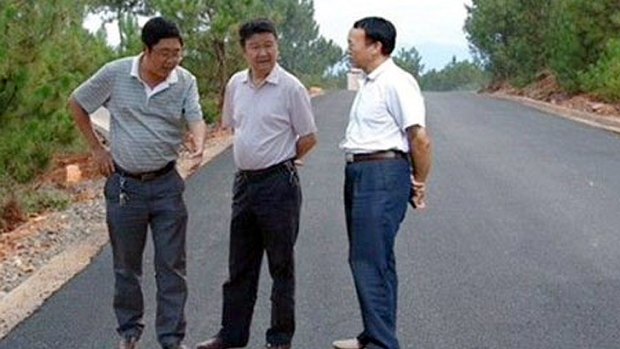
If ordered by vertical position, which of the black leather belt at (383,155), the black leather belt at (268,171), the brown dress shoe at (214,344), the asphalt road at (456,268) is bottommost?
the asphalt road at (456,268)

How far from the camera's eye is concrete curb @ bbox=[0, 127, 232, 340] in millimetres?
5996

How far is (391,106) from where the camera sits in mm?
4637

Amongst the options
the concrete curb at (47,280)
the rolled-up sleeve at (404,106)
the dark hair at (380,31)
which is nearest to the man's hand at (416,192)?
the rolled-up sleeve at (404,106)

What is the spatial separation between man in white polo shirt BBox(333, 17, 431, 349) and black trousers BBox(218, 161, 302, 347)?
0.31 m

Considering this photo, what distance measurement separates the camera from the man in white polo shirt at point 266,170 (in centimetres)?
481

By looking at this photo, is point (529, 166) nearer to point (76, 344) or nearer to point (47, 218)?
point (47, 218)

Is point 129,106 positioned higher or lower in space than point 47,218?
higher

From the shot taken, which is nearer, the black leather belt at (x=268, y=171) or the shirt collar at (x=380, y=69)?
the shirt collar at (x=380, y=69)

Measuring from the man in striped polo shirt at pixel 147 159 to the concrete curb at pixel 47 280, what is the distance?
1073mm

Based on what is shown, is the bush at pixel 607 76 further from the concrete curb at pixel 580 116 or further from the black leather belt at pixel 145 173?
the black leather belt at pixel 145 173

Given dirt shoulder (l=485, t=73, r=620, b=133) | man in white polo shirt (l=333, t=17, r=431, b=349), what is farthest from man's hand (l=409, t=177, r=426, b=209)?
dirt shoulder (l=485, t=73, r=620, b=133)

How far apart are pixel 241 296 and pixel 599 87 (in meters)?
17.6

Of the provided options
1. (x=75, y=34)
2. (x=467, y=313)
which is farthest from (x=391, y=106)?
(x=75, y=34)

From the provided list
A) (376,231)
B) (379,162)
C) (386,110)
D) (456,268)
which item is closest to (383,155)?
(379,162)
